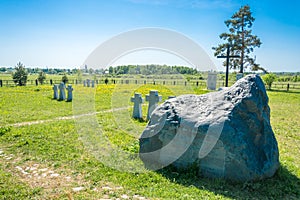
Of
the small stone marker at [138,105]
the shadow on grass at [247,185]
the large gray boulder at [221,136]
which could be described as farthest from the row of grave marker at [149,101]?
Result: the shadow on grass at [247,185]

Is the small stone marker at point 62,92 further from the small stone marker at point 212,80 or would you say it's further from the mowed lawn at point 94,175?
the small stone marker at point 212,80

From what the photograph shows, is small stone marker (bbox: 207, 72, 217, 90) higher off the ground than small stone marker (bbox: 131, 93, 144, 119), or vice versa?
small stone marker (bbox: 207, 72, 217, 90)

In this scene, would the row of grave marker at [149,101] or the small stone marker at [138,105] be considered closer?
the row of grave marker at [149,101]

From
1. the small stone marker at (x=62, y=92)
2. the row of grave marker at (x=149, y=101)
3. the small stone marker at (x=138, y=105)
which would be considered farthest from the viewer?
the small stone marker at (x=62, y=92)

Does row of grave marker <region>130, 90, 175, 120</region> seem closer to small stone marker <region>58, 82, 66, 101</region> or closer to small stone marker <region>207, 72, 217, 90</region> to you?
small stone marker <region>58, 82, 66, 101</region>

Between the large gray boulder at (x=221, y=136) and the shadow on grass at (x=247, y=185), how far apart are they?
0.13 meters

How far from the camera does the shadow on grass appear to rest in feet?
12.8

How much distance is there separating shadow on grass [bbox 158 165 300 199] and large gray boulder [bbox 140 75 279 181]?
130 millimetres

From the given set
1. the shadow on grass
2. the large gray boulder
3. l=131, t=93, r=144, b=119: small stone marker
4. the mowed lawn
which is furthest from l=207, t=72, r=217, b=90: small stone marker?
the shadow on grass

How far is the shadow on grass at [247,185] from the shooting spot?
389cm

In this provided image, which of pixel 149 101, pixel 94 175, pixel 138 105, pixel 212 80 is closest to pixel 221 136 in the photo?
pixel 94 175

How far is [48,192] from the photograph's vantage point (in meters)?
3.89

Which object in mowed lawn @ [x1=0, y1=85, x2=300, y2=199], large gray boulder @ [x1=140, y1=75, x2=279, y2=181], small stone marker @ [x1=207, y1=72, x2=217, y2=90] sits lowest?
mowed lawn @ [x1=0, y1=85, x2=300, y2=199]

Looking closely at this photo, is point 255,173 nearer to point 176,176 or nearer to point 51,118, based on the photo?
point 176,176
